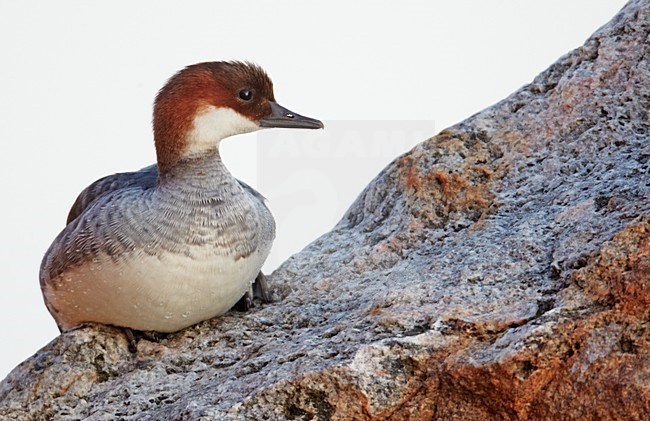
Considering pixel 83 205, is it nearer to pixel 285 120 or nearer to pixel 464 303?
pixel 285 120

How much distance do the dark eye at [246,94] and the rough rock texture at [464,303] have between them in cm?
64

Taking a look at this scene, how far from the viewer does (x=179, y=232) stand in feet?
10.6

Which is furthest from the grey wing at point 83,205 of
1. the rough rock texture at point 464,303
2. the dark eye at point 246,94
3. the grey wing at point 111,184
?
the dark eye at point 246,94

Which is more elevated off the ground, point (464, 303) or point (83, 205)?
point (83, 205)

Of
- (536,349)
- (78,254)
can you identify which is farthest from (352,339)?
(78,254)

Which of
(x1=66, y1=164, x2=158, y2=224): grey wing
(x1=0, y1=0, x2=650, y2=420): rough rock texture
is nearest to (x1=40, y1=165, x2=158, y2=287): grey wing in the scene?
(x1=66, y1=164, x2=158, y2=224): grey wing

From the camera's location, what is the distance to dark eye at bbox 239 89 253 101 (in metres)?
3.46

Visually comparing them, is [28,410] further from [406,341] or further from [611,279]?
[611,279]

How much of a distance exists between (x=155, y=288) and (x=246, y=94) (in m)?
0.84

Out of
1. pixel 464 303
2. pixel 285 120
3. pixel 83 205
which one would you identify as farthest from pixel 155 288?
pixel 464 303

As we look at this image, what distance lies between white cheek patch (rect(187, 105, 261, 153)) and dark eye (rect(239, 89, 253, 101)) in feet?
0.22

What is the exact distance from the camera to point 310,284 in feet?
11.0

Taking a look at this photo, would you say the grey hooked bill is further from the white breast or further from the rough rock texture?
the white breast

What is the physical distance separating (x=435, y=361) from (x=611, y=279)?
1.63ft
